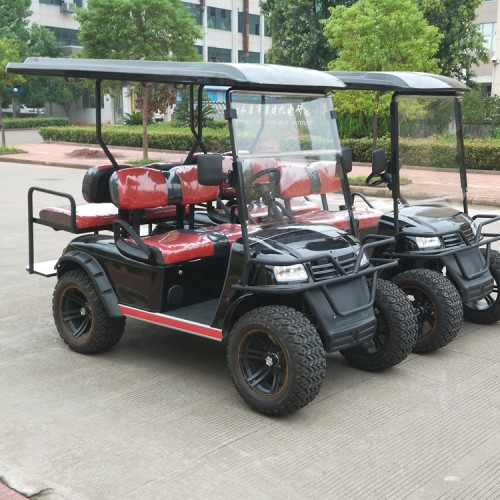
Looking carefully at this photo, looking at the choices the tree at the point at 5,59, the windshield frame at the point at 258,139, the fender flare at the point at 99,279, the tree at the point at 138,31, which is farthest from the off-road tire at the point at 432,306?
the tree at the point at 5,59

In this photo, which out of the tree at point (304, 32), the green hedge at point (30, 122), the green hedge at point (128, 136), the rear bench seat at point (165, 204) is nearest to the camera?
the rear bench seat at point (165, 204)

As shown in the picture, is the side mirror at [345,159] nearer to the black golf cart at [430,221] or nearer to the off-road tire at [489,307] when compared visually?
the black golf cart at [430,221]

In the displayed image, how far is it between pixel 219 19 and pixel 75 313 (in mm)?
59472

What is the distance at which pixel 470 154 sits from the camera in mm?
18547

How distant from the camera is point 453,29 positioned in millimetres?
27641

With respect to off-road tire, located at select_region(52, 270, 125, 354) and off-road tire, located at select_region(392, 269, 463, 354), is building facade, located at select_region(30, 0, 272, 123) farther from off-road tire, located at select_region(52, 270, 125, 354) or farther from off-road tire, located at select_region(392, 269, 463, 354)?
off-road tire, located at select_region(392, 269, 463, 354)

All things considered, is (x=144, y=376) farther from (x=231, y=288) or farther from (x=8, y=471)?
(x=8, y=471)

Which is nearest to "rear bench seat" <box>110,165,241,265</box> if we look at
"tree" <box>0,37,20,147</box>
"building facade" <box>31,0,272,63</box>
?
"tree" <box>0,37,20,147</box>

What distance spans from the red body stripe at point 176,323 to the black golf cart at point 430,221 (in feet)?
5.05

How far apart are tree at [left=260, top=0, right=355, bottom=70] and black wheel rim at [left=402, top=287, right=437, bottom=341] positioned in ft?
83.5

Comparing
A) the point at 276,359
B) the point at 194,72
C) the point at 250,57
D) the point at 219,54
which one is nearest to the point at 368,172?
the point at 194,72

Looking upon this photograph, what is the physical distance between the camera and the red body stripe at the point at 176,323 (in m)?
4.60

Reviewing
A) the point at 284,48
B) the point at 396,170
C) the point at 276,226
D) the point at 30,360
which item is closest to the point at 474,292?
the point at 396,170

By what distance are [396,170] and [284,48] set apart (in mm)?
26987
